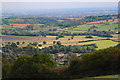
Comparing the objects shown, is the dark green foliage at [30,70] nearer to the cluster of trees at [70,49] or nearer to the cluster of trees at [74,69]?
the cluster of trees at [74,69]

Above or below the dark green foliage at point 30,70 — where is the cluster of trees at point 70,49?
below

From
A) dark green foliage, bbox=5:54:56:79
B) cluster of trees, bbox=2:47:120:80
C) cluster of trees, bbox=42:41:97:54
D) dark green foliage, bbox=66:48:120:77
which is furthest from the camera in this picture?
cluster of trees, bbox=42:41:97:54

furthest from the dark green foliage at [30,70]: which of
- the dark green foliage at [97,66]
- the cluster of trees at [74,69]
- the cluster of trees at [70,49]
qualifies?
the cluster of trees at [70,49]

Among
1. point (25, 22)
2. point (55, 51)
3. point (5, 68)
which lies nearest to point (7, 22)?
point (25, 22)

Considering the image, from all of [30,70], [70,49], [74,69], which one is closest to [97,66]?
[74,69]

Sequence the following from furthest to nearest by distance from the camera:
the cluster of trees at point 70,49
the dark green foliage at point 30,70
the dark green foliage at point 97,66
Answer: the cluster of trees at point 70,49
the dark green foliage at point 30,70
the dark green foliage at point 97,66

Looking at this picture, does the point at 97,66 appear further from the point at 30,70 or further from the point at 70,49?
the point at 70,49

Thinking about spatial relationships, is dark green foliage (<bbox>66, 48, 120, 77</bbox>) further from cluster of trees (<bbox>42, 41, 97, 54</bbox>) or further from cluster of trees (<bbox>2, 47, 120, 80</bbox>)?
cluster of trees (<bbox>42, 41, 97, 54</bbox>)

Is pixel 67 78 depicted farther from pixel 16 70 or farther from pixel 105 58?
pixel 16 70

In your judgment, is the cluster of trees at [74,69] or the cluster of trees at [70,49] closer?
the cluster of trees at [74,69]

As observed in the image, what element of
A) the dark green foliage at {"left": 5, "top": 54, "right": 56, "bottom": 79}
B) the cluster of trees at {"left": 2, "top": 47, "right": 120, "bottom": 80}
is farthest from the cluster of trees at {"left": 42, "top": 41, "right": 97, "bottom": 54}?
the cluster of trees at {"left": 2, "top": 47, "right": 120, "bottom": 80}

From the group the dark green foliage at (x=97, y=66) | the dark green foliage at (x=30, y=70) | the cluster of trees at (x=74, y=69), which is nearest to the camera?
the dark green foliage at (x=97, y=66)
